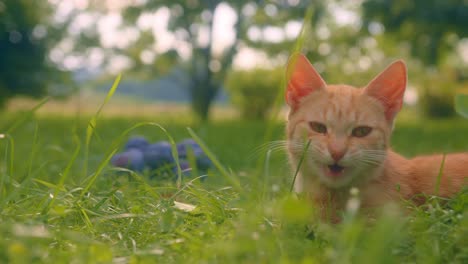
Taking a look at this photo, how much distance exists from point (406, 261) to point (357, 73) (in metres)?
15.4

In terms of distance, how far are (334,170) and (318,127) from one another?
0.67ft

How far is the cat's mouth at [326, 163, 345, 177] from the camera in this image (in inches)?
68.9

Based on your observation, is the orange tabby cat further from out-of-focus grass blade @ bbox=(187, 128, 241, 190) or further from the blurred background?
the blurred background

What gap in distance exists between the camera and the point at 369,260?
946mm

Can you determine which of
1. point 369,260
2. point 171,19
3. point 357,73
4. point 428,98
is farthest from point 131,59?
point 369,260

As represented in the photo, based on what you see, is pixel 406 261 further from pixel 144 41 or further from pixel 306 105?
pixel 144 41

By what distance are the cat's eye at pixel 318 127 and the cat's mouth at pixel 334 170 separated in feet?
0.53

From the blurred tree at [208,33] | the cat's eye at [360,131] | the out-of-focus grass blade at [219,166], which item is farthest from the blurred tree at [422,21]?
the out-of-focus grass blade at [219,166]

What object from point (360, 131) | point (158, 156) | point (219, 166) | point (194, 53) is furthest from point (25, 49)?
point (219, 166)

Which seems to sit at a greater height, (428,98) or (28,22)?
(28,22)

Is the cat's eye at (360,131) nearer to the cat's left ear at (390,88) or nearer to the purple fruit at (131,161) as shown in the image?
the cat's left ear at (390,88)

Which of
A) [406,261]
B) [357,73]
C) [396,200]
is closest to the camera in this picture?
[406,261]

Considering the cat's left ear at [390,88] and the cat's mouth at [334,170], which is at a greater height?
the cat's left ear at [390,88]

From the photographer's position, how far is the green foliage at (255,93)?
14.2 m
